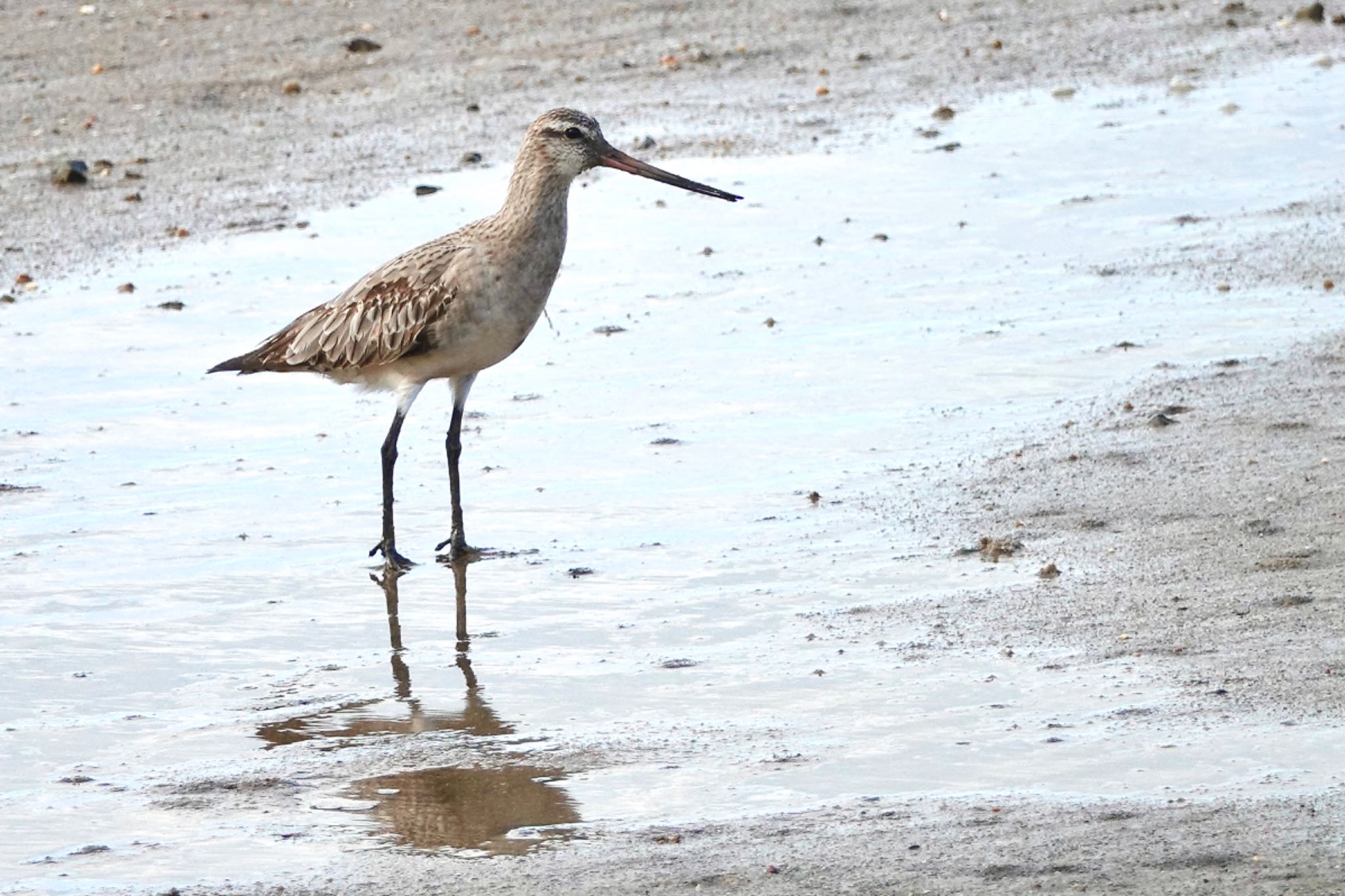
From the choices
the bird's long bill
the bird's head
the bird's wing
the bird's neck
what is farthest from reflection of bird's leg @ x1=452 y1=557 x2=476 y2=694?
the bird's long bill

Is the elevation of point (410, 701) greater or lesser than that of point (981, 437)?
lesser

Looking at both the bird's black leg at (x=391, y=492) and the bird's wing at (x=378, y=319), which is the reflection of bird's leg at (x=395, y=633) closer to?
the bird's black leg at (x=391, y=492)

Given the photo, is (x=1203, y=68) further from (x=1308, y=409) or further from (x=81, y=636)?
(x=81, y=636)

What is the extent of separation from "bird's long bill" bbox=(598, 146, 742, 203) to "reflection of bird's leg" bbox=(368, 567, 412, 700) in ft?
6.14

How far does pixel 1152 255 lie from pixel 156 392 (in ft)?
16.4

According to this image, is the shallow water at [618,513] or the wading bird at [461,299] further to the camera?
the wading bird at [461,299]

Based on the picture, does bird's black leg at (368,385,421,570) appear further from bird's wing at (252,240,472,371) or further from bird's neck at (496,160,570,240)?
bird's neck at (496,160,570,240)

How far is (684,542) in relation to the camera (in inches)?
295

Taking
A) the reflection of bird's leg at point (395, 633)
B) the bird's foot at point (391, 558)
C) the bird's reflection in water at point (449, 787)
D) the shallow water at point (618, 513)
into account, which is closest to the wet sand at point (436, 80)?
the shallow water at point (618, 513)

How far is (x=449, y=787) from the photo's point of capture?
549cm

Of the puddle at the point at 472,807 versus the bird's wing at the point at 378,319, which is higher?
the bird's wing at the point at 378,319

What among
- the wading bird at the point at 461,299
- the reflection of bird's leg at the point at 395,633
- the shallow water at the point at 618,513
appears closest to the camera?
the shallow water at the point at 618,513

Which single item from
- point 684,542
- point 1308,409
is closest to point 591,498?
point 684,542

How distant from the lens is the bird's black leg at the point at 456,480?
25.2 ft
